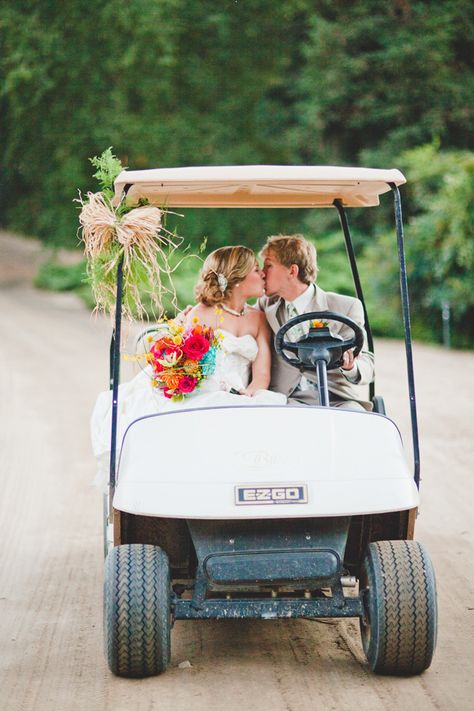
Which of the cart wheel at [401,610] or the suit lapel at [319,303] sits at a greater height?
the suit lapel at [319,303]

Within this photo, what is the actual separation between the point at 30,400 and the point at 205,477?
6.94m

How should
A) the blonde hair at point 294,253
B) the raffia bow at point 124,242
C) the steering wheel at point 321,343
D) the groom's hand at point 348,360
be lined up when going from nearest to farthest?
1. the raffia bow at point 124,242
2. the steering wheel at point 321,343
3. the groom's hand at point 348,360
4. the blonde hair at point 294,253

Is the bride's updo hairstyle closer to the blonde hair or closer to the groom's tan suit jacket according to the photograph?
the blonde hair

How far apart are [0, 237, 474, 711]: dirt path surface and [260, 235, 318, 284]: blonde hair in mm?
1531

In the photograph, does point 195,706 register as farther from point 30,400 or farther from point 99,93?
point 99,93

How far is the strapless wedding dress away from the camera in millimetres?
4281

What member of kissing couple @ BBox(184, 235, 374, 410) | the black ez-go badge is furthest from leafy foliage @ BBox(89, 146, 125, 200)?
the black ez-go badge

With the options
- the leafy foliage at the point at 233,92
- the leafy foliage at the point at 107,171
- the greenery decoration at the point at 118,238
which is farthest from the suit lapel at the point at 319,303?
the leafy foliage at the point at 233,92

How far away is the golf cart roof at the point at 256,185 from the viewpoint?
3902mm

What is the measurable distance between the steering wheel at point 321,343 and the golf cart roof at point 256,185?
0.54 metres

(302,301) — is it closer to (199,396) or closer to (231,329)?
(231,329)

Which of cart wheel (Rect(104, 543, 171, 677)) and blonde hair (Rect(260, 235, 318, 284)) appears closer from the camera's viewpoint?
cart wheel (Rect(104, 543, 171, 677))

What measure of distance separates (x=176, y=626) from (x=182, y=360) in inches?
42.8

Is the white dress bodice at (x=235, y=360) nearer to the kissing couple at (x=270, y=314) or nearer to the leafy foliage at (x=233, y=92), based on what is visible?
the kissing couple at (x=270, y=314)
